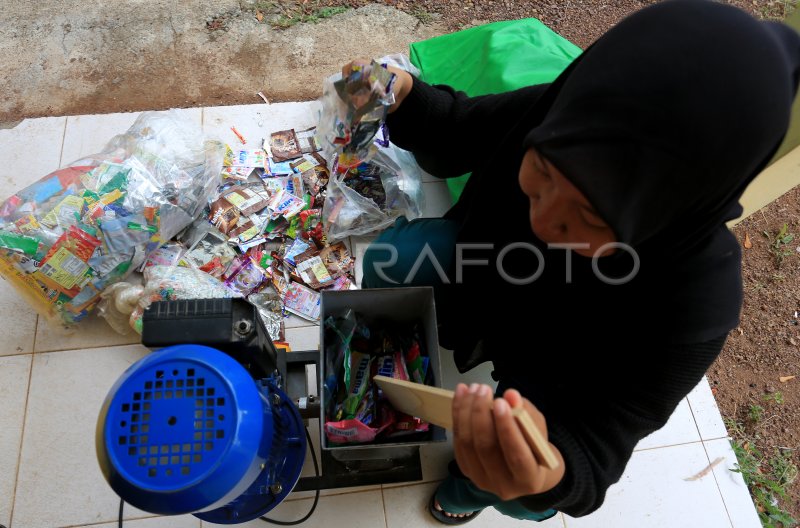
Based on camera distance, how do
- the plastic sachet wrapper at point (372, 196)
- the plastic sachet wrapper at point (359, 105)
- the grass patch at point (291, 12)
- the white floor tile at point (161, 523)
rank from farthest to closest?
the grass patch at point (291, 12)
the plastic sachet wrapper at point (372, 196)
the white floor tile at point (161, 523)
the plastic sachet wrapper at point (359, 105)

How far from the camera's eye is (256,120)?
2.00 metres

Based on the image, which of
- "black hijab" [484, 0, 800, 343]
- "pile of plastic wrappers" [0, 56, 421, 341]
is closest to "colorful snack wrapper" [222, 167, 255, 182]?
"pile of plastic wrappers" [0, 56, 421, 341]

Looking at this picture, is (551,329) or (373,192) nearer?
(551,329)

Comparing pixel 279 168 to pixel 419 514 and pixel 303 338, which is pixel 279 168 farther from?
pixel 419 514

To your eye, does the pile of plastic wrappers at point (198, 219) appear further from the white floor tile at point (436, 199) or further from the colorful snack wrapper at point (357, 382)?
the colorful snack wrapper at point (357, 382)

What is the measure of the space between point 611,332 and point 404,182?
99cm

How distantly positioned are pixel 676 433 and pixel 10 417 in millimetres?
1970

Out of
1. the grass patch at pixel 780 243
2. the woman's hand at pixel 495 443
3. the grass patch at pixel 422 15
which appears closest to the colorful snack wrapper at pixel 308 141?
the grass patch at pixel 422 15

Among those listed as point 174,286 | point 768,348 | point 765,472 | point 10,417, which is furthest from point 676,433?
point 10,417

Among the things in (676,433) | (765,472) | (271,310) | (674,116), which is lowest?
(765,472)

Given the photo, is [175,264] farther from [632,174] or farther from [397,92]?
[632,174]

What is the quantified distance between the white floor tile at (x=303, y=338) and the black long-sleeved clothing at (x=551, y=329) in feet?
1.58

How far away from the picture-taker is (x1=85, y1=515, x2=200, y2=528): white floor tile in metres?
1.36

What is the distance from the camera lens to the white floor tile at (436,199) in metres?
1.88
